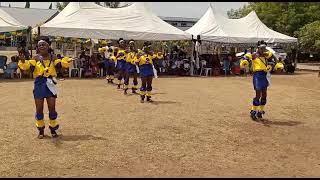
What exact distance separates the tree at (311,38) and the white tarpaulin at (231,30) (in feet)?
22.7

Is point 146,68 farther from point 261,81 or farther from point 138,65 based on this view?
point 261,81

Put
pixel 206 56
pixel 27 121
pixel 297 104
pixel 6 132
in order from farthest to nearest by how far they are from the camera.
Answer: pixel 206 56 → pixel 297 104 → pixel 27 121 → pixel 6 132

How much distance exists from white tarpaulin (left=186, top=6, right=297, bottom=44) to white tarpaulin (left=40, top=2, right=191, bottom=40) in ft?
5.72

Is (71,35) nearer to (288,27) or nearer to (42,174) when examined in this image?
(42,174)

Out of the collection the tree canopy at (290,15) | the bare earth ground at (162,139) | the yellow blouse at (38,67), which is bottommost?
the bare earth ground at (162,139)

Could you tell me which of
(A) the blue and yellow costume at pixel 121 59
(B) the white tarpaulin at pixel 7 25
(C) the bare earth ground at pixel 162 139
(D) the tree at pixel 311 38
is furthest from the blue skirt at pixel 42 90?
(D) the tree at pixel 311 38

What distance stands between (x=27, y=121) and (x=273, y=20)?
117 ft

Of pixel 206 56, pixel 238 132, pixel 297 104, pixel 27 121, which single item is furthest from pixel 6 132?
pixel 206 56

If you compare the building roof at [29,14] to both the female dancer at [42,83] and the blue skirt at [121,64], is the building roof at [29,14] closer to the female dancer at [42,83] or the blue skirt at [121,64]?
the blue skirt at [121,64]

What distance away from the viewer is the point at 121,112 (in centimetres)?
1112

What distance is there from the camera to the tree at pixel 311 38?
33.5 metres

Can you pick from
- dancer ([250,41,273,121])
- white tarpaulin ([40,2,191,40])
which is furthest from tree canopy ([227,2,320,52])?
dancer ([250,41,273,121])

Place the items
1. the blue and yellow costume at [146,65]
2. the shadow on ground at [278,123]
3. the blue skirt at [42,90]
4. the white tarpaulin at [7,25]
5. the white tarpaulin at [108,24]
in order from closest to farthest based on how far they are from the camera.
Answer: the blue skirt at [42,90] → the shadow on ground at [278,123] → the blue and yellow costume at [146,65] → the white tarpaulin at [7,25] → the white tarpaulin at [108,24]

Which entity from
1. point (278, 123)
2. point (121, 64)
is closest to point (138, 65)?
point (121, 64)
